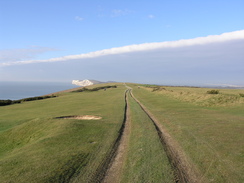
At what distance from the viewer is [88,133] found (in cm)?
1822

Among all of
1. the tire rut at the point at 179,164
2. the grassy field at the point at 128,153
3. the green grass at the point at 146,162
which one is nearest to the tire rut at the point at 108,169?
the grassy field at the point at 128,153

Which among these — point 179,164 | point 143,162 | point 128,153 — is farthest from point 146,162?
point 128,153

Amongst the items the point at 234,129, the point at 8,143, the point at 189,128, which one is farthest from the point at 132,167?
the point at 8,143

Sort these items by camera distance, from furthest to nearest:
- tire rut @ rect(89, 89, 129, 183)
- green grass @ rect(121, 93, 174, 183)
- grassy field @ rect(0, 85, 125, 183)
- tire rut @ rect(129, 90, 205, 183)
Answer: grassy field @ rect(0, 85, 125, 183), tire rut @ rect(89, 89, 129, 183), green grass @ rect(121, 93, 174, 183), tire rut @ rect(129, 90, 205, 183)

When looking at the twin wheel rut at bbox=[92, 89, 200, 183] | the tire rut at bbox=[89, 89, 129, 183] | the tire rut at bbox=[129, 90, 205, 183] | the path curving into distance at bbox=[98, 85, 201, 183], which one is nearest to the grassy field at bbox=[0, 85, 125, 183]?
the tire rut at bbox=[89, 89, 129, 183]

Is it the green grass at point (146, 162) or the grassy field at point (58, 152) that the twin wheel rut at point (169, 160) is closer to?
the green grass at point (146, 162)

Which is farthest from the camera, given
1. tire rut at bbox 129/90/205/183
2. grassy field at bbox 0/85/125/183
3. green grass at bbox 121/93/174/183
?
grassy field at bbox 0/85/125/183

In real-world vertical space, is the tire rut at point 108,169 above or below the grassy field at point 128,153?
below

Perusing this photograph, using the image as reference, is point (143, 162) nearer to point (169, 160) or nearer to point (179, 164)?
point (169, 160)

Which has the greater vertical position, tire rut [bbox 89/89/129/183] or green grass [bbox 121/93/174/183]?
green grass [bbox 121/93/174/183]

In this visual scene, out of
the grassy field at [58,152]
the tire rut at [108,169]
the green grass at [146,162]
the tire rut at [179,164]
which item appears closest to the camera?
the tire rut at [179,164]

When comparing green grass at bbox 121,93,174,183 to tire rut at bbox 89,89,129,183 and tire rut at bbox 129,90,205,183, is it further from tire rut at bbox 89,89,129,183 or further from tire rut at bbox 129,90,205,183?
tire rut at bbox 89,89,129,183

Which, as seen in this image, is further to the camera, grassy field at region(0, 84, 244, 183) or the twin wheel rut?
grassy field at region(0, 84, 244, 183)

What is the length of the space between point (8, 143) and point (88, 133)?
A: 8.75 metres
